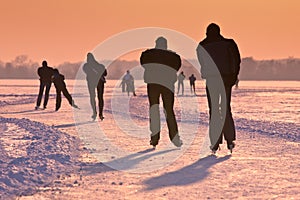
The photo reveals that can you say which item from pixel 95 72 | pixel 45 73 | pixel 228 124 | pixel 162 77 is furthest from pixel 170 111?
pixel 45 73

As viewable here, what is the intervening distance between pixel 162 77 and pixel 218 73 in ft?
3.75

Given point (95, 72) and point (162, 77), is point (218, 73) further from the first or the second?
point (95, 72)

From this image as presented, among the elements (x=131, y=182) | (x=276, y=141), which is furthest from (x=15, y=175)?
(x=276, y=141)

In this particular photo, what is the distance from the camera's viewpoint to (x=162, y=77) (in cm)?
995

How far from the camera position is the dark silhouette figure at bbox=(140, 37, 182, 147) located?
9.88 metres

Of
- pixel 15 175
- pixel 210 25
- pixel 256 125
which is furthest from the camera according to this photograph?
pixel 256 125

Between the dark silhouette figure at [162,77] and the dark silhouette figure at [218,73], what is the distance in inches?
30.1

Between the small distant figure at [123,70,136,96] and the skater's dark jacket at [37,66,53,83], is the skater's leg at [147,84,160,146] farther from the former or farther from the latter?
the small distant figure at [123,70,136,96]

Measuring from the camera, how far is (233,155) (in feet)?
29.9

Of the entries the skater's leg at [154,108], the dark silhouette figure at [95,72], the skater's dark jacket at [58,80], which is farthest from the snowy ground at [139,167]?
the skater's dark jacket at [58,80]

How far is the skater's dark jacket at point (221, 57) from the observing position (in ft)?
29.8

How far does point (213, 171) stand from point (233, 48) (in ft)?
7.72

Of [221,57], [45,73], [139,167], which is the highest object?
[221,57]

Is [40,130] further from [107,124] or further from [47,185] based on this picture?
[47,185]
